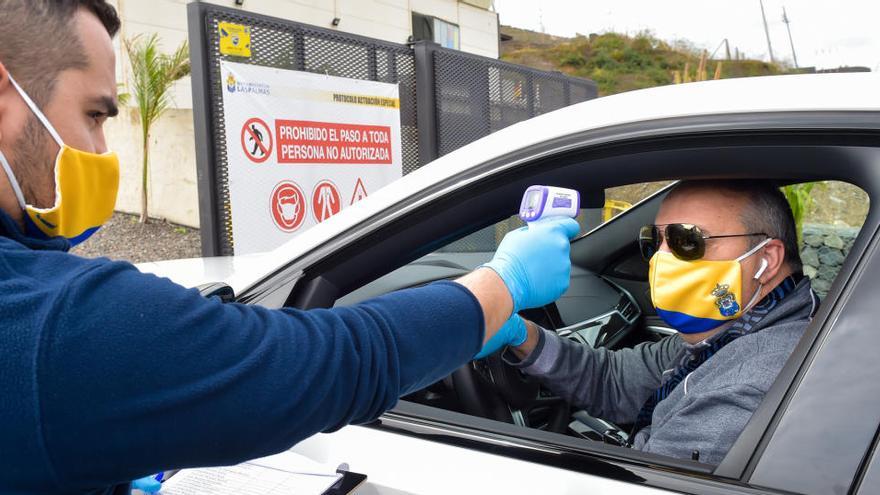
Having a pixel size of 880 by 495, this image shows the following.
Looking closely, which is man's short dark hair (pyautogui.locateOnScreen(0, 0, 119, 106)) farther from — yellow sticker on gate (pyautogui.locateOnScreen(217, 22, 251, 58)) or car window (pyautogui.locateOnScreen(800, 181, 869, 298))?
yellow sticker on gate (pyautogui.locateOnScreen(217, 22, 251, 58))

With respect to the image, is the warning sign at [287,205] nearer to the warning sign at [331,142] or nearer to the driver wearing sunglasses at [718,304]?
the warning sign at [331,142]

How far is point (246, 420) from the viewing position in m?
0.86

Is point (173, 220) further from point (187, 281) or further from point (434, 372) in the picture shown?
point (434, 372)

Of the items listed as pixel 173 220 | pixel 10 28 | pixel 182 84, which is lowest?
pixel 173 220

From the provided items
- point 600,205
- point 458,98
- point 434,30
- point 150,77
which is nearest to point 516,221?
point 600,205

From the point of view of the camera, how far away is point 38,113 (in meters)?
0.99

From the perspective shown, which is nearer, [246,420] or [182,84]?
[246,420]

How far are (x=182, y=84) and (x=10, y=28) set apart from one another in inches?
437

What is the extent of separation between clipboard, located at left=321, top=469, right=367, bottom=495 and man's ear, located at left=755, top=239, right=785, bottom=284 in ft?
3.49

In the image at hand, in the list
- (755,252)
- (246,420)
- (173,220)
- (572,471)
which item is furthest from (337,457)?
(173,220)

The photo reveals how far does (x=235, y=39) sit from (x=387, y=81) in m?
1.67

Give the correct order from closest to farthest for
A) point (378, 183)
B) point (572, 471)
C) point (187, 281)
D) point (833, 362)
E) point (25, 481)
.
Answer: point (25, 481)
point (833, 362)
point (572, 471)
point (187, 281)
point (378, 183)

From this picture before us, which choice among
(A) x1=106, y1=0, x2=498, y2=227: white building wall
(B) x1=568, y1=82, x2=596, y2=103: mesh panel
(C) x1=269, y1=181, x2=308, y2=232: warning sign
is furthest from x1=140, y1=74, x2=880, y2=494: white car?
(A) x1=106, y1=0, x2=498, y2=227: white building wall

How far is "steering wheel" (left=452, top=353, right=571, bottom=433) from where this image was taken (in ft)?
6.08
